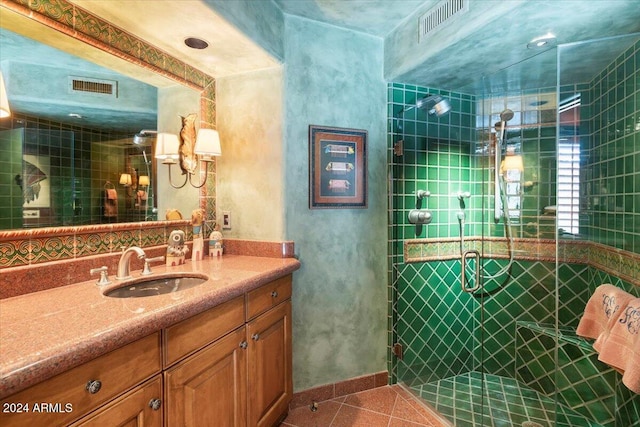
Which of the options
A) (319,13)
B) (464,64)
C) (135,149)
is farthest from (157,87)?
(464,64)

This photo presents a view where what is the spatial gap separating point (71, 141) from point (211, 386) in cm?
124

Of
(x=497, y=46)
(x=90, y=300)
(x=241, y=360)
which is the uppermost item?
(x=497, y=46)

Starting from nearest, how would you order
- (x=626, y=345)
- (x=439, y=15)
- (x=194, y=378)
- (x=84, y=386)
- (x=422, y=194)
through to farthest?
1. (x=84, y=386)
2. (x=194, y=378)
3. (x=626, y=345)
4. (x=439, y=15)
5. (x=422, y=194)

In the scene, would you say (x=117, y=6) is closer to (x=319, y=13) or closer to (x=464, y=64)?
(x=319, y=13)

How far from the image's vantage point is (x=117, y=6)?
139 centimetres

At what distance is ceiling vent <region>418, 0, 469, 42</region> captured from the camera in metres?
1.64

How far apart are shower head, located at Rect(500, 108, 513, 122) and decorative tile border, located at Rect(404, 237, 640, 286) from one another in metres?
0.83

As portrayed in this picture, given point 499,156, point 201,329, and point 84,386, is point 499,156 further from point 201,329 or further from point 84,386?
point 84,386

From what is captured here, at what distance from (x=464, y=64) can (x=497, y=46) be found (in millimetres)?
238

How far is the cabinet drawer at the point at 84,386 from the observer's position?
2.20 feet

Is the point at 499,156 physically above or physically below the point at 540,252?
above

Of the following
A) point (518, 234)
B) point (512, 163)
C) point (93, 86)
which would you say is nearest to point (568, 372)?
Answer: point (518, 234)

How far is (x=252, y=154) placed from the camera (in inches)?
80.5

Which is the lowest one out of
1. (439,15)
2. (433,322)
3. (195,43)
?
(433,322)
